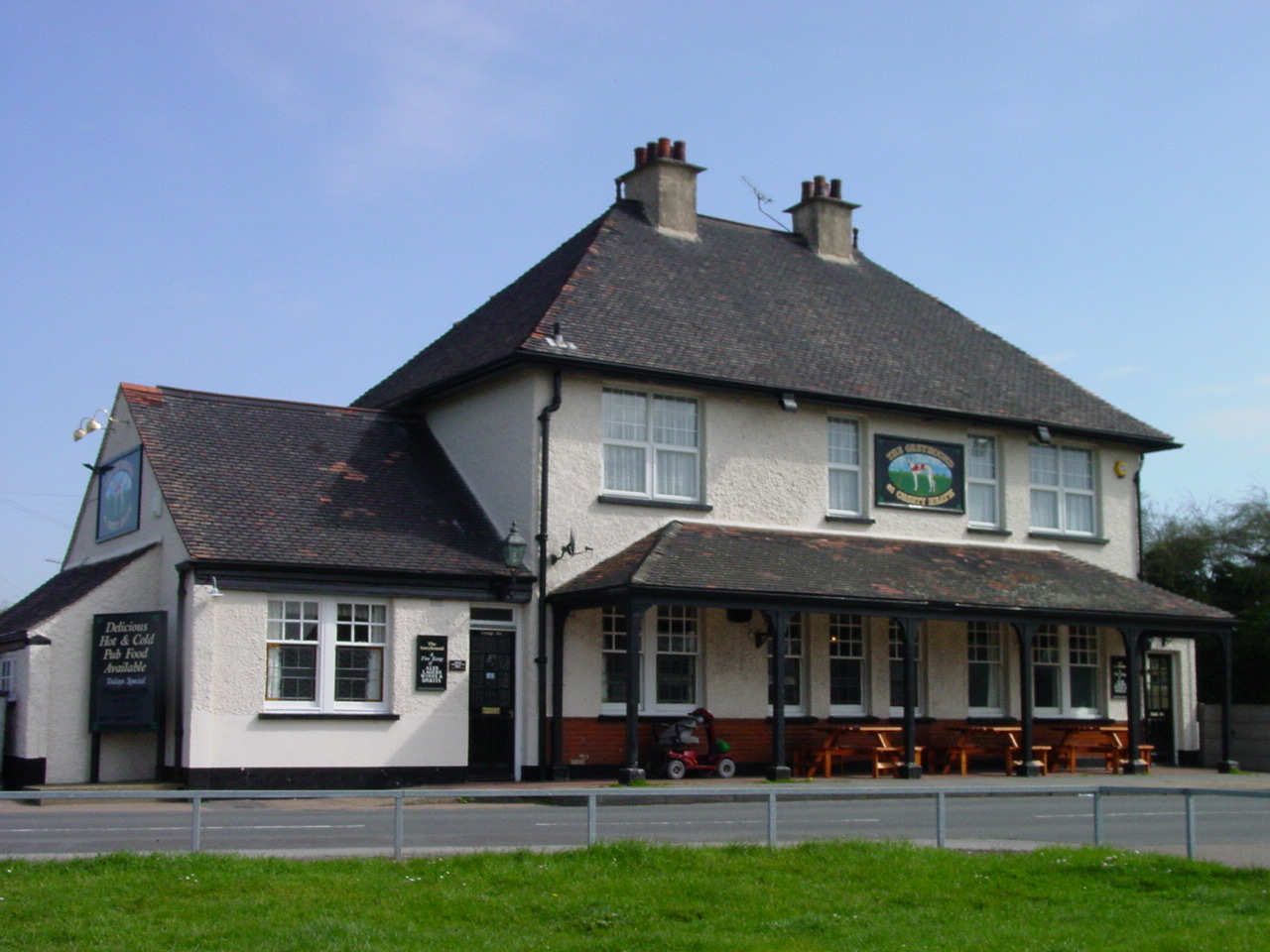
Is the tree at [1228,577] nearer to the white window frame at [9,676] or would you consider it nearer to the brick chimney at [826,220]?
the brick chimney at [826,220]

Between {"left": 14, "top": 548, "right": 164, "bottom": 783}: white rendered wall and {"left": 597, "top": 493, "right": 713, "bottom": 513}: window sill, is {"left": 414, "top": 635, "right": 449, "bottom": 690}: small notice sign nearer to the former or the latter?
{"left": 597, "top": 493, "right": 713, "bottom": 513}: window sill

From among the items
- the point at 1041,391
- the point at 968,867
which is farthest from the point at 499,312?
the point at 968,867

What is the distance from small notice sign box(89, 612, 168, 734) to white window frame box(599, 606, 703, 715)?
21.4 ft

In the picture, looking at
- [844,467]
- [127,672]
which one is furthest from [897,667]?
[127,672]

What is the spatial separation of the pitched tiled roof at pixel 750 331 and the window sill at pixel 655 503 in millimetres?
1990

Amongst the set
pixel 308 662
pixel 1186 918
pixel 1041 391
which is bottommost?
pixel 1186 918

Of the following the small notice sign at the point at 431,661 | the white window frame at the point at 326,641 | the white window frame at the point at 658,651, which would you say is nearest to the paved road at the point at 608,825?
the white window frame at the point at 326,641

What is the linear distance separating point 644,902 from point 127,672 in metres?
13.8

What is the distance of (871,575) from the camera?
2542cm

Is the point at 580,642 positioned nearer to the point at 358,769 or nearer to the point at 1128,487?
the point at 358,769

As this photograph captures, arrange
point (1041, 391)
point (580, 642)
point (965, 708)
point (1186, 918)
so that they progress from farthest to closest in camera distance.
→ point (1041, 391), point (965, 708), point (580, 642), point (1186, 918)

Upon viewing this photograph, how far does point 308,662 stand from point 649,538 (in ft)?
18.3

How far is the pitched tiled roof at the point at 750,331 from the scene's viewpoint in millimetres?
25594

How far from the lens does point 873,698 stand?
27.0 meters
